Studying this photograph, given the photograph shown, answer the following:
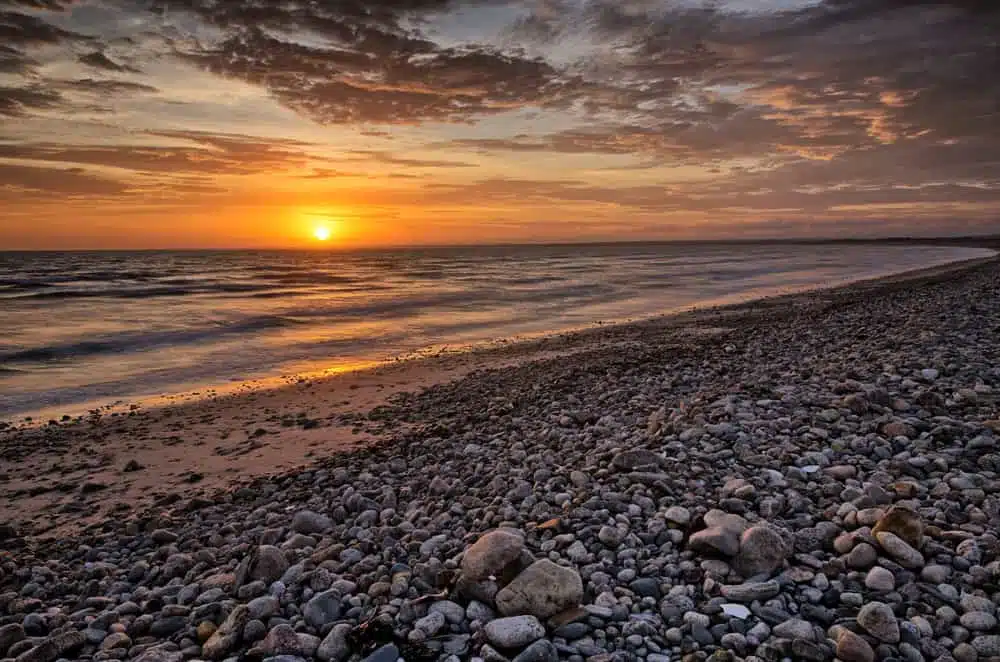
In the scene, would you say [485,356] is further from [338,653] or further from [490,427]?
[338,653]

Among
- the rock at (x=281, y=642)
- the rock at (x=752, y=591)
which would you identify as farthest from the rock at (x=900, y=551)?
the rock at (x=281, y=642)

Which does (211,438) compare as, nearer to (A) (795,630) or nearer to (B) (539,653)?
(B) (539,653)

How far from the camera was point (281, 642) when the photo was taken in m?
3.57

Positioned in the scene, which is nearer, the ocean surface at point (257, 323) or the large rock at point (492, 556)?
the large rock at point (492, 556)

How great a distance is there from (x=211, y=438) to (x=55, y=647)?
6612 mm

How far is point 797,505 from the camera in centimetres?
479

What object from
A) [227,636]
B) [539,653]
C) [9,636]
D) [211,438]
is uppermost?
[539,653]

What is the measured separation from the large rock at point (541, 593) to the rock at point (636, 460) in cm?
215

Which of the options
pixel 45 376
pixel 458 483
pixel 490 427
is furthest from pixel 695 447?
pixel 45 376

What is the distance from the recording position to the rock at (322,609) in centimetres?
386

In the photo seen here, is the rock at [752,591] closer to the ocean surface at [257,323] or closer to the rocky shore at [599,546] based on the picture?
the rocky shore at [599,546]

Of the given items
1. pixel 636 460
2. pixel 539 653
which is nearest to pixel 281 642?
pixel 539 653

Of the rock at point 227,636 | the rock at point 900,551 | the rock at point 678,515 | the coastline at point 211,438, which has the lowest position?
the coastline at point 211,438

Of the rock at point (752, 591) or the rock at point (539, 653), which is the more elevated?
the rock at point (752, 591)
